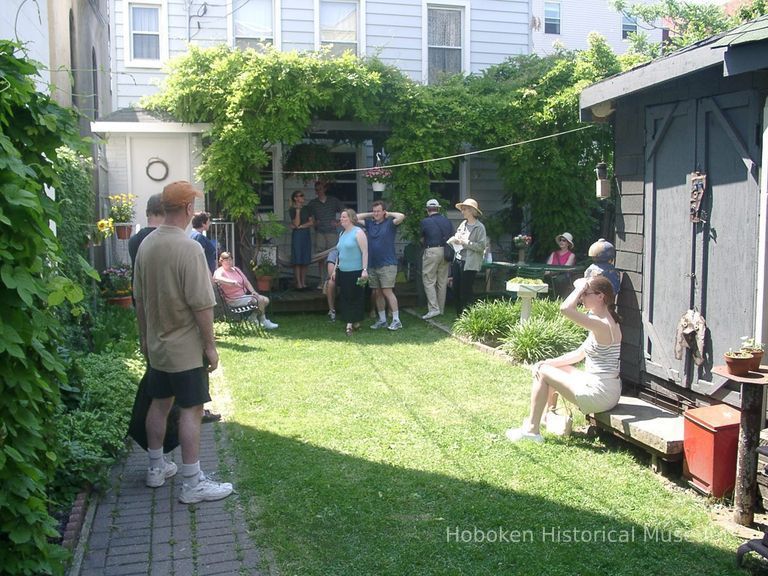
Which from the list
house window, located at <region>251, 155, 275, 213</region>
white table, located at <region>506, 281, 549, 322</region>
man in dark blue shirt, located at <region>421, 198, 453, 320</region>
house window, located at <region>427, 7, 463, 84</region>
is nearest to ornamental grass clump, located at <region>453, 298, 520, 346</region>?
white table, located at <region>506, 281, 549, 322</region>

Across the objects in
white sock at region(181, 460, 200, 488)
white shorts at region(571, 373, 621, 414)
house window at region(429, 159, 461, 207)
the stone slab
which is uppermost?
house window at region(429, 159, 461, 207)

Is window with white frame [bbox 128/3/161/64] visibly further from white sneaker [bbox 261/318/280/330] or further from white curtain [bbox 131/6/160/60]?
white sneaker [bbox 261/318/280/330]

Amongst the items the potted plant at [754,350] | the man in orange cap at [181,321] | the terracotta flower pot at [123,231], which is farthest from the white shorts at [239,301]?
the potted plant at [754,350]

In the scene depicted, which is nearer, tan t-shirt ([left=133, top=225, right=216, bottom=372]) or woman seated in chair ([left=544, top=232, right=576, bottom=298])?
tan t-shirt ([left=133, top=225, right=216, bottom=372])

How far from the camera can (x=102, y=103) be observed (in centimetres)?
1484

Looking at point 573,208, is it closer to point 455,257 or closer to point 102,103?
point 455,257

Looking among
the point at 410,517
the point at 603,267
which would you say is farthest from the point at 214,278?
the point at 410,517

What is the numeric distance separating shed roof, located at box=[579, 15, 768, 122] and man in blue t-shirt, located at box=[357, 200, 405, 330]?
4.71m

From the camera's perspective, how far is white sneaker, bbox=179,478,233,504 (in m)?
4.73

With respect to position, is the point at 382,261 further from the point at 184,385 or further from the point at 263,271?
the point at 184,385

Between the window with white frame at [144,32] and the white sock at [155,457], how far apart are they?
12092 millimetres

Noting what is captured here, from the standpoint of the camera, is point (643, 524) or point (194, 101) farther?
point (194, 101)

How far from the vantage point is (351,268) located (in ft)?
35.4

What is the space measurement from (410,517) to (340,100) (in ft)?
29.7
